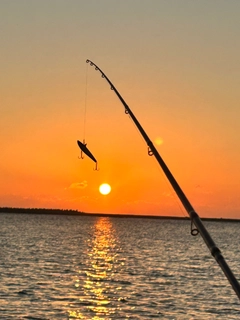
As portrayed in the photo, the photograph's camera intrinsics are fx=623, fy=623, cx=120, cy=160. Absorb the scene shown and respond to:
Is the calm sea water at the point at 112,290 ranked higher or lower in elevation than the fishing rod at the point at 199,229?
lower

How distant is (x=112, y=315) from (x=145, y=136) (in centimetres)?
2158

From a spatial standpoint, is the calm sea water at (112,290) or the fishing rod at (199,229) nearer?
the fishing rod at (199,229)

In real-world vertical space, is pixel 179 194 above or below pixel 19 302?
above

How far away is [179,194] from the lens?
8078 millimetres

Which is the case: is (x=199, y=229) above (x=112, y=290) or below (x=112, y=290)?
above

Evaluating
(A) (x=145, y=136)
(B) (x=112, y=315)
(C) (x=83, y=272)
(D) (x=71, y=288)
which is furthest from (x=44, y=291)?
(A) (x=145, y=136)

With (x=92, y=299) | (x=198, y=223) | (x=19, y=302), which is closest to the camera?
(x=198, y=223)

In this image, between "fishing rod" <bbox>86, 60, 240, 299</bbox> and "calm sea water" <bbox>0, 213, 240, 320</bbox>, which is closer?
"fishing rod" <bbox>86, 60, 240, 299</bbox>

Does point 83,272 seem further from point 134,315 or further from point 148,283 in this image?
point 134,315

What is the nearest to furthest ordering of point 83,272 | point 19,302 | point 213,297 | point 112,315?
point 112,315 → point 19,302 → point 213,297 → point 83,272

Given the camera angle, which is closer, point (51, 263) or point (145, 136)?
point (145, 136)

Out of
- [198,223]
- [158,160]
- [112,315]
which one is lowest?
[112,315]

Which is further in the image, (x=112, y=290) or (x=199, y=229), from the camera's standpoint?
(x=112, y=290)

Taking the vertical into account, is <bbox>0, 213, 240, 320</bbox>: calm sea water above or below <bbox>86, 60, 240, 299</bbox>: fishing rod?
below
